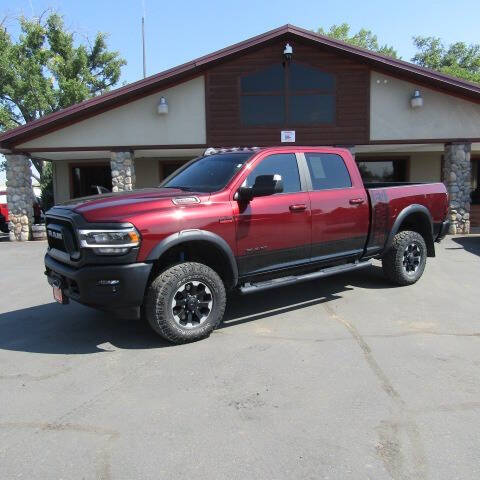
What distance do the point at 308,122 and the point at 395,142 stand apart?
253cm

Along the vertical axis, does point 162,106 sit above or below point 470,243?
above

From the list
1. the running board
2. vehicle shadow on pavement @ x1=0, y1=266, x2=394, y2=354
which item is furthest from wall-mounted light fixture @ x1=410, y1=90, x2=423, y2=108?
the running board

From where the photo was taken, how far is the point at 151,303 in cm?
456

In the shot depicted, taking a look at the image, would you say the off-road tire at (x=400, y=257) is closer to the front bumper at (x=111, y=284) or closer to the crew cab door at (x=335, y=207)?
the crew cab door at (x=335, y=207)

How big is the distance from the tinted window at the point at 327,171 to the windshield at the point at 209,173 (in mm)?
882

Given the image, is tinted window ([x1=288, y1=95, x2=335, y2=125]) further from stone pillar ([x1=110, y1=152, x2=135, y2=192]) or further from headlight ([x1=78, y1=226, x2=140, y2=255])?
headlight ([x1=78, y1=226, x2=140, y2=255])

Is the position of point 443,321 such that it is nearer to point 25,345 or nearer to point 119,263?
point 119,263

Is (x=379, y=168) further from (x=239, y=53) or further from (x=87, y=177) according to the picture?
(x=87, y=177)

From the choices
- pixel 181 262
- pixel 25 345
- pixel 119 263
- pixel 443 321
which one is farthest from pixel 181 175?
pixel 443 321

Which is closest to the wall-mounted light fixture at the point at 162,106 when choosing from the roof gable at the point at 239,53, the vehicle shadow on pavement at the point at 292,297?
the roof gable at the point at 239,53

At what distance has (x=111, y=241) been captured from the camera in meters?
4.37

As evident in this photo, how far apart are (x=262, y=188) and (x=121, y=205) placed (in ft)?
4.56

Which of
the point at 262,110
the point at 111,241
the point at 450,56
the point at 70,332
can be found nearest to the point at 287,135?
the point at 262,110

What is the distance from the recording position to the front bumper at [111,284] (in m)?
4.36
